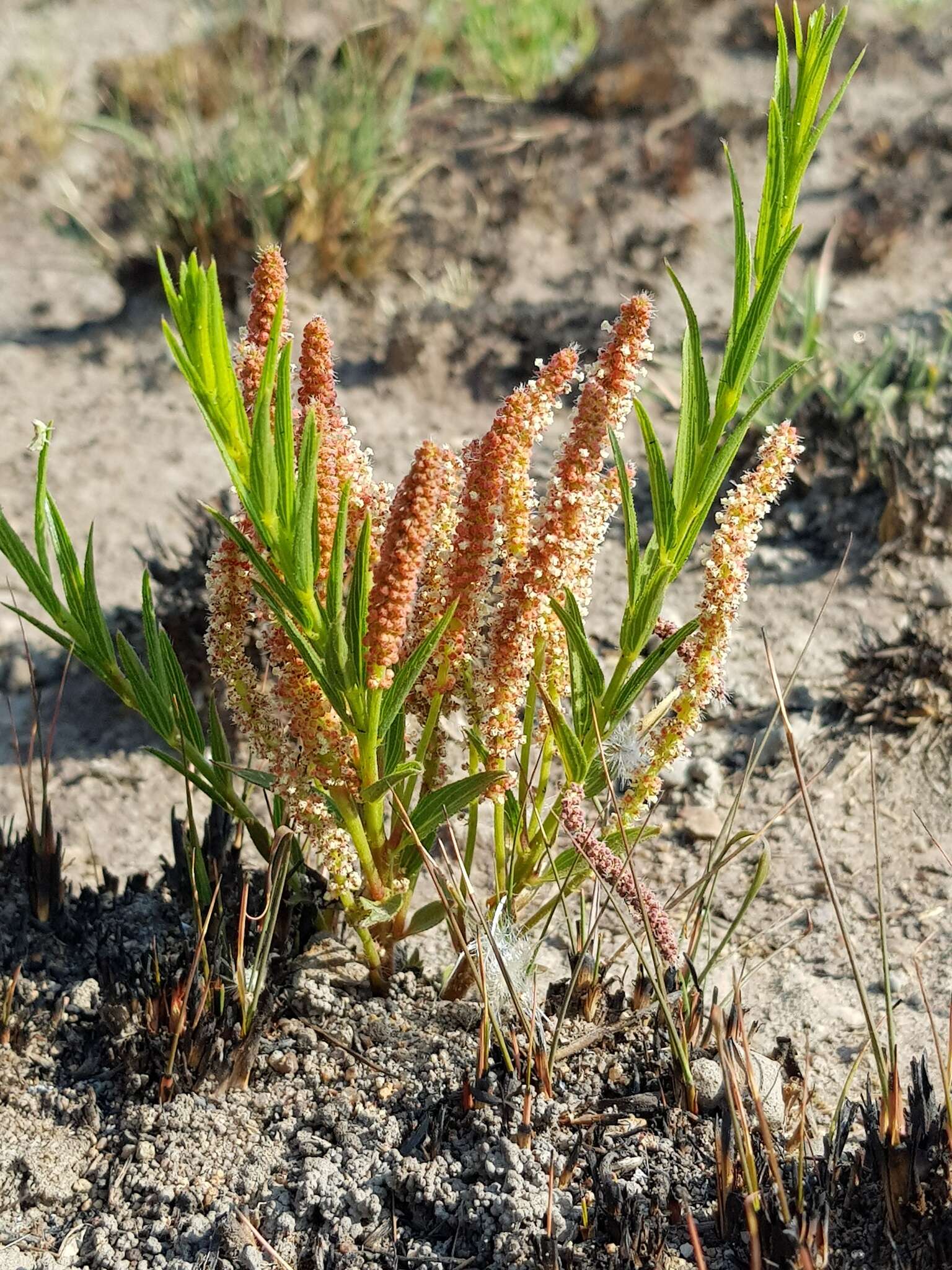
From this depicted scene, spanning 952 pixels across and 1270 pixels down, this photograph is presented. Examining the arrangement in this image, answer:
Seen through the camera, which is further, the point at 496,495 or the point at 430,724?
the point at 430,724

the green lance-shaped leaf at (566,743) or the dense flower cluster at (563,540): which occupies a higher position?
the dense flower cluster at (563,540)

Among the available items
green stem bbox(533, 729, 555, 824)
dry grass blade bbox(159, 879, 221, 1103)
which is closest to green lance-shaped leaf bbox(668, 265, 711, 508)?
green stem bbox(533, 729, 555, 824)

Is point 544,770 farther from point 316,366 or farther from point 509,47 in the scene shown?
point 509,47

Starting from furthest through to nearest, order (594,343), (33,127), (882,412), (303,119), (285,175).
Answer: (33,127), (303,119), (285,175), (594,343), (882,412)

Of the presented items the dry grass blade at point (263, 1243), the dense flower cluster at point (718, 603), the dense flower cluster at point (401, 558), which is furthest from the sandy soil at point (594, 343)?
the dry grass blade at point (263, 1243)

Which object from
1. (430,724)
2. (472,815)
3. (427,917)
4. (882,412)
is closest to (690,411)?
(430,724)

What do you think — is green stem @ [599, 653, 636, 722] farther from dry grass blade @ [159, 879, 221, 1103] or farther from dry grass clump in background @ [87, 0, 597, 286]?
dry grass clump in background @ [87, 0, 597, 286]

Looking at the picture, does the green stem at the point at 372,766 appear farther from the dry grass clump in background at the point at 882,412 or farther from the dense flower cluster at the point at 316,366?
the dry grass clump in background at the point at 882,412
